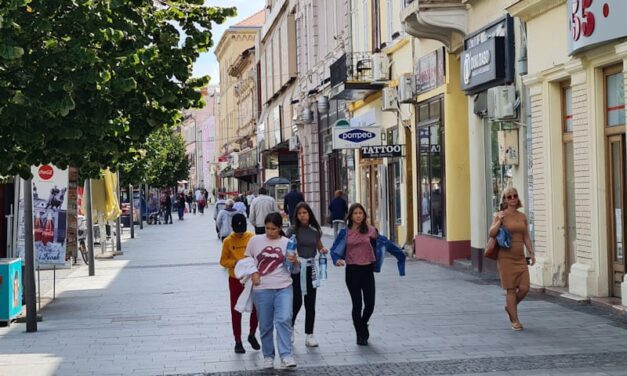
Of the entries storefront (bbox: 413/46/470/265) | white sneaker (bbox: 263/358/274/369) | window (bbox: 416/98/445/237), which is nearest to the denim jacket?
white sneaker (bbox: 263/358/274/369)

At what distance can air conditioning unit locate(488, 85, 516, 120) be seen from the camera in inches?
679

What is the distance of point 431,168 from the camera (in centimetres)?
2330

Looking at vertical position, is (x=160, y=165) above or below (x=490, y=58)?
below

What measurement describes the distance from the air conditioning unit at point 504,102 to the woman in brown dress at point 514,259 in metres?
5.14

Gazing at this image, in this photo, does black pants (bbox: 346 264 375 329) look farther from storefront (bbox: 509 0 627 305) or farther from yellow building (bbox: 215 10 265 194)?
yellow building (bbox: 215 10 265 194)

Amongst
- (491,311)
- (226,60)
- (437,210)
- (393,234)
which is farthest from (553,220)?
(226,60)

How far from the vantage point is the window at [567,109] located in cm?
1560

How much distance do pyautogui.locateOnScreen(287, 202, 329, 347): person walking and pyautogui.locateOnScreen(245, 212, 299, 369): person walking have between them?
1017mm

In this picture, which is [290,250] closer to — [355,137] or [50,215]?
[50,215]

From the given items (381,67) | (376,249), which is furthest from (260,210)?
(376,249)

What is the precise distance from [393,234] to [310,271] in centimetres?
1714

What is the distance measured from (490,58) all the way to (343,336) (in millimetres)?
7325

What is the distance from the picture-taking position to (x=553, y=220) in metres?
15.9

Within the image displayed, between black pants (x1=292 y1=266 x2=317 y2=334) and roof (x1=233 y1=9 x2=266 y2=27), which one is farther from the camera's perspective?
roof (x1=233 y1=9 x2=266 y2=27)
